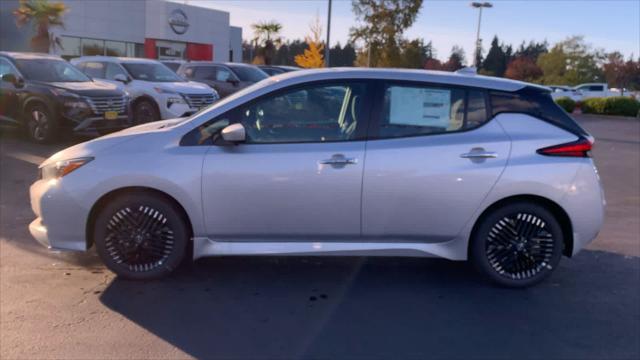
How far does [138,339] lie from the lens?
170 inches

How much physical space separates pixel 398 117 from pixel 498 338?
1878 millimetres

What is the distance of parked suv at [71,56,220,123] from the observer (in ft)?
48.1

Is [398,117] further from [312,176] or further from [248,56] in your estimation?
[248,56]

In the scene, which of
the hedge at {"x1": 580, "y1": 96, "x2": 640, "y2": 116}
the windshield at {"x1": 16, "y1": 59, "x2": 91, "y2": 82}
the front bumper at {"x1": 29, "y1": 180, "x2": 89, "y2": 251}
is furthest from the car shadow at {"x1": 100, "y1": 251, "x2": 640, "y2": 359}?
the hedge at {"x1": 580, "y1": 96, "x2": 640, "y2": 116}

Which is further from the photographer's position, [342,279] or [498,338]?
[342,279]

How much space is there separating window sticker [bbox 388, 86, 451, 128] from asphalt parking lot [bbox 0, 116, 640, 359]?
136 centimetres

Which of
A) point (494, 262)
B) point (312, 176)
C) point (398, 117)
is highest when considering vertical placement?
point (398, 117)

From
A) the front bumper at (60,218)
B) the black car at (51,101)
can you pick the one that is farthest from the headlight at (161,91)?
the front bumper at (60,218)

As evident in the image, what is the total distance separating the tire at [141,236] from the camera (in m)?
5.20

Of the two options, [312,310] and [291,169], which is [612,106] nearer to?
[291,169]

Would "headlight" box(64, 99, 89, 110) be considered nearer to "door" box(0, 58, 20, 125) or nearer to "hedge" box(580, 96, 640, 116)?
"door" box(0, 58, 20, 125)

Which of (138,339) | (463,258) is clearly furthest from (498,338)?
(138,339)

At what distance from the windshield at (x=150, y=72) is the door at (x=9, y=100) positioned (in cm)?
299

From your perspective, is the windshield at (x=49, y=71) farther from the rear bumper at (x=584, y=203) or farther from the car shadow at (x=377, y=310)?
the rear bumper at (x=584, y=203)
